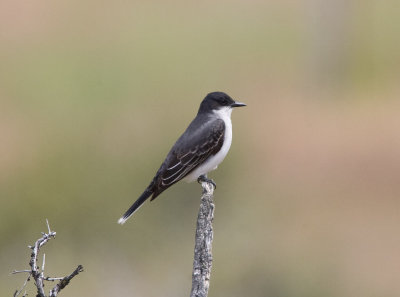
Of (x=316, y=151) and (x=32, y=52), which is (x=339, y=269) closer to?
(x=316, y=151)

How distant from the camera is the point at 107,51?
3005 cm

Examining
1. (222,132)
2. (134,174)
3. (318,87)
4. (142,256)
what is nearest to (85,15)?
(318,87)

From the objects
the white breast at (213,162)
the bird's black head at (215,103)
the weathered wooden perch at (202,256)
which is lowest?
the white breast at (213,162)

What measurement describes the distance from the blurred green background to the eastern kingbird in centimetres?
401

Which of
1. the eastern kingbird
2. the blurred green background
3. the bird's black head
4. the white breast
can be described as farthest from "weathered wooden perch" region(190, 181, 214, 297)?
the blurred green background

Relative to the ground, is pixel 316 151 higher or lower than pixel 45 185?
lower

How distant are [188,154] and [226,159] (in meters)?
8.98

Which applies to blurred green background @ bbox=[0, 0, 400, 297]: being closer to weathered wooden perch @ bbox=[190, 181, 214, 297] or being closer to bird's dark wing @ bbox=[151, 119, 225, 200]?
bird's dark wing @ bbox=[151, 119, 225, 200]

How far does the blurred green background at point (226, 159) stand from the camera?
14.5 meters

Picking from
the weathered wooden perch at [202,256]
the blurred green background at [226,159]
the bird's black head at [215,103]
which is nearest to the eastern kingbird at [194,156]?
the bird's black head at [215,103]

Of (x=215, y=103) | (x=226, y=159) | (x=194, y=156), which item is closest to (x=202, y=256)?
(x=194, y=156)

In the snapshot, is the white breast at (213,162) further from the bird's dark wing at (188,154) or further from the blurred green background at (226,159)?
the blurred green background at (226,159)

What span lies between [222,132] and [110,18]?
25.8 metres

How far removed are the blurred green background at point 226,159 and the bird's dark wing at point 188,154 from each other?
4074mm
